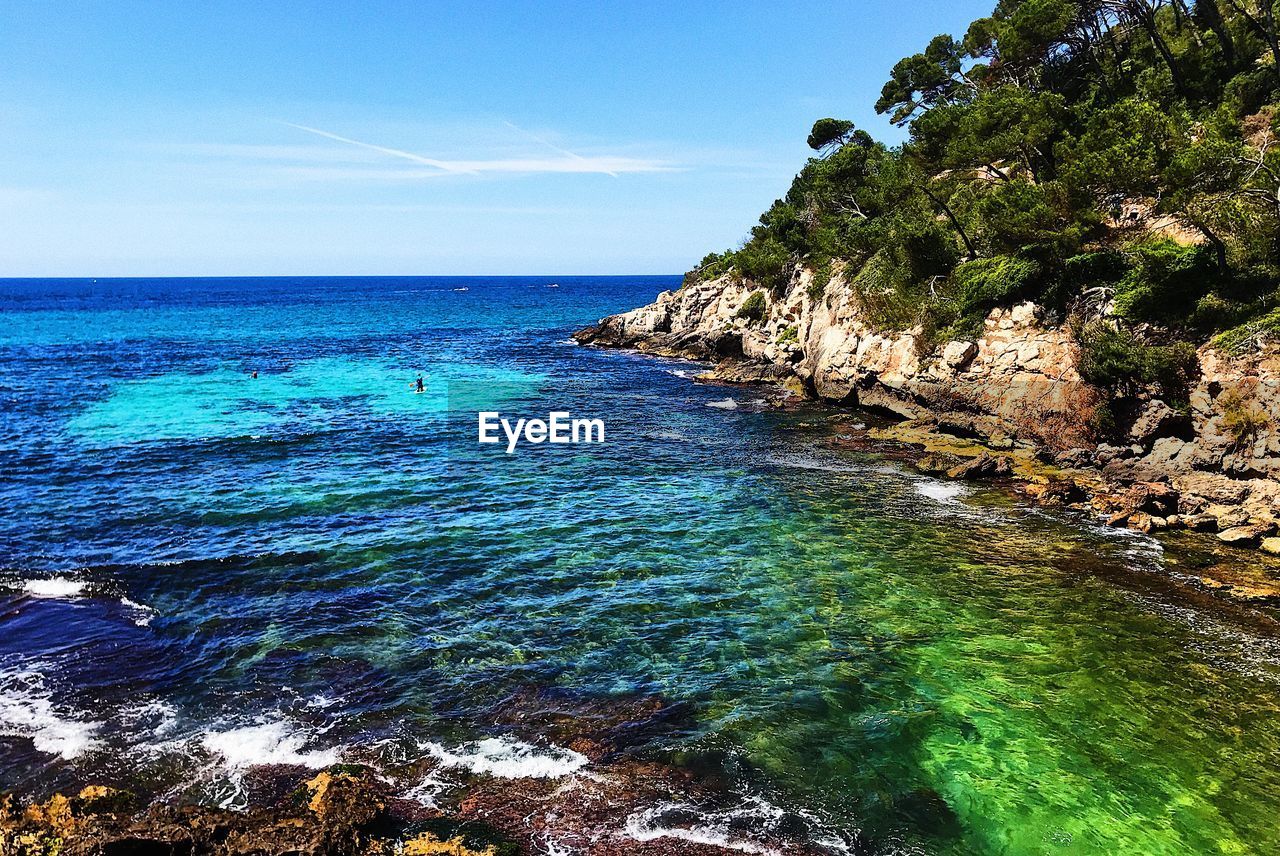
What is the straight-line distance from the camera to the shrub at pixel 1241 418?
26.9 meters

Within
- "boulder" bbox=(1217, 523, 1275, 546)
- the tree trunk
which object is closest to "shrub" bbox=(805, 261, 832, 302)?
the tree trunk

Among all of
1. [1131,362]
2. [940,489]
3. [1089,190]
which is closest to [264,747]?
[940,489]

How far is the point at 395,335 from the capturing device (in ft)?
339

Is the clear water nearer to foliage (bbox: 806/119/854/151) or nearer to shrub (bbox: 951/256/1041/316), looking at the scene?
shrub (bbox: 951/256/1041/316)

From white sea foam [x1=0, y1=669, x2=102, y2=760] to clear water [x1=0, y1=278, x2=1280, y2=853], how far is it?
2.4 inches

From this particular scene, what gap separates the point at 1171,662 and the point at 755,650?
10047 mm

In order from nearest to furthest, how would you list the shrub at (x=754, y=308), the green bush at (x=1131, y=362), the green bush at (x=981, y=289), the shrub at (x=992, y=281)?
the green bush at (x=1131, y=362) → the shrub at (x=992, y=281) → the green bush at (x=981, y=289) → the shrub at (x=754, y=308)

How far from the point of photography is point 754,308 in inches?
2734

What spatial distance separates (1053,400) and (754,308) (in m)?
37.7

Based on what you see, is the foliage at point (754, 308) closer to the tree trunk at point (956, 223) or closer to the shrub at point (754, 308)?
the shrub at point (754, 308)

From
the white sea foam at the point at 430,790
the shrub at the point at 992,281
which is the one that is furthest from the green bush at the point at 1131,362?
the white sea foam at the point at 430,790

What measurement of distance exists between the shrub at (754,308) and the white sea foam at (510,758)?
59331 millimetres

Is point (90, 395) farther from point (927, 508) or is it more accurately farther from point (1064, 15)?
point (1064, 15)

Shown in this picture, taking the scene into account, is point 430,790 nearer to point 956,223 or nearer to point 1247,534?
point 1247,534
